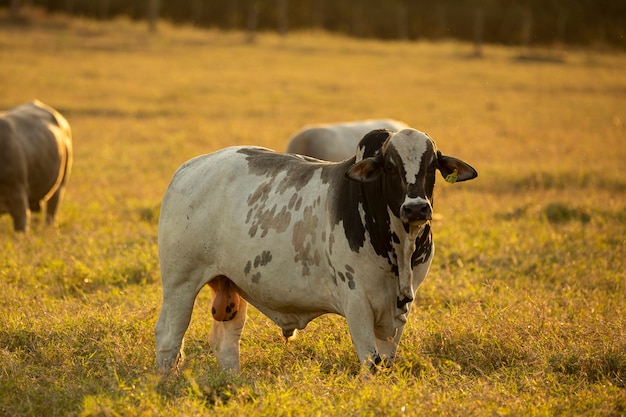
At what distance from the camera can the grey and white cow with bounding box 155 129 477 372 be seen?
15.1 feet

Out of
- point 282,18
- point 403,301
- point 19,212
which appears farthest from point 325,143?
point 282,18

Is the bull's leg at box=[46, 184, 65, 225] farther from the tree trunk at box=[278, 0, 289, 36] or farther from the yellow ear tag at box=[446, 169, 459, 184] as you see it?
the tree trunk at box=[278, 0, 289, 36]

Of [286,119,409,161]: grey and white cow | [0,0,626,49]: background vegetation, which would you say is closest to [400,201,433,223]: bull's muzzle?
[286,119,409,161]: grey and white cow

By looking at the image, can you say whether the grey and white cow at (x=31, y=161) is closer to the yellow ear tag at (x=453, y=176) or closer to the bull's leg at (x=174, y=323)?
the bull's leg at (x=174, y=323)

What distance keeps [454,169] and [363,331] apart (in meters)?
1.03

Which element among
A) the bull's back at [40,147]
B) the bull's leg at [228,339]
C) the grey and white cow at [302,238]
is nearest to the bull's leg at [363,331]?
the grey and white cow at [302,238]

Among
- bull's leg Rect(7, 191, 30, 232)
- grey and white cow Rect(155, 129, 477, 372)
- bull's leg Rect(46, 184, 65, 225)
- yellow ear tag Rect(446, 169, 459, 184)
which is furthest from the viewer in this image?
bull's leg Rect(46, 184, 65, 225)

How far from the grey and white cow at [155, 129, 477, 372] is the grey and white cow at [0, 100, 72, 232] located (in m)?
Result: 4.61

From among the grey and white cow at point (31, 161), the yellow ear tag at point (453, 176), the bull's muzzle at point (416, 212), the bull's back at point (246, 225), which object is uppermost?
the yellow ear tag at point (453, 176)

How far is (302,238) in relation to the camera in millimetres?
4863

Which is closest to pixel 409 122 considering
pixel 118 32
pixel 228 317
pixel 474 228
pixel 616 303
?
pixel 474 228

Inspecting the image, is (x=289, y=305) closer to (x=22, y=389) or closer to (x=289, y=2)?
(x=22, y=389)

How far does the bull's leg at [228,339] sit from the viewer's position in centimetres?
537

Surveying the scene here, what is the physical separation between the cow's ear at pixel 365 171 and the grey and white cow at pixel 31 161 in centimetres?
589
